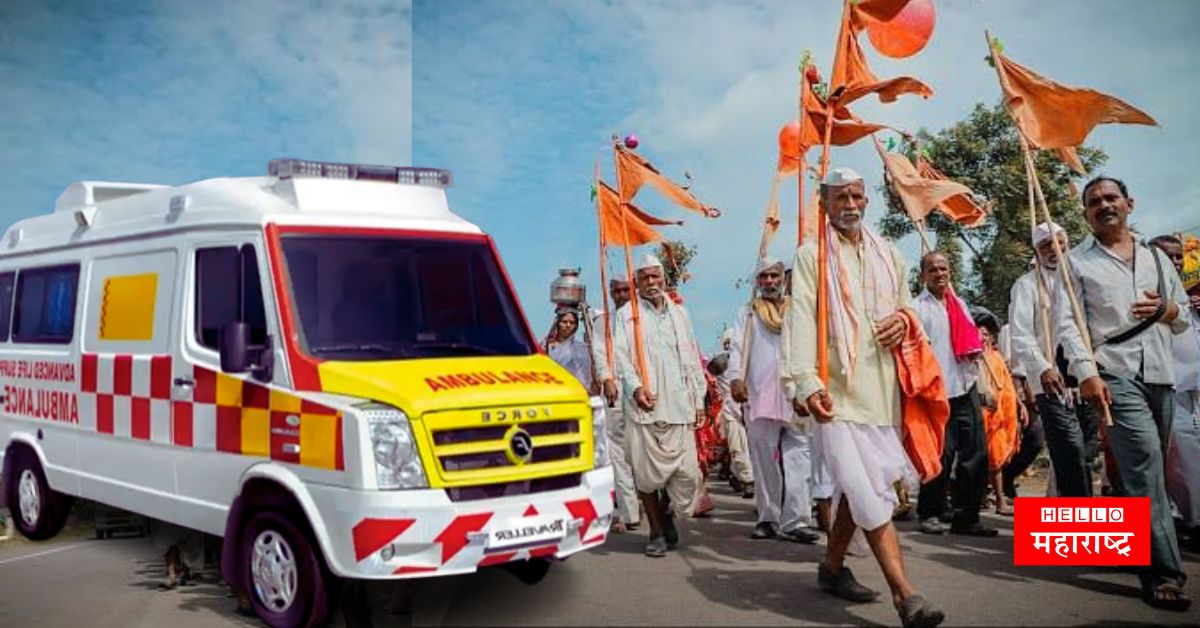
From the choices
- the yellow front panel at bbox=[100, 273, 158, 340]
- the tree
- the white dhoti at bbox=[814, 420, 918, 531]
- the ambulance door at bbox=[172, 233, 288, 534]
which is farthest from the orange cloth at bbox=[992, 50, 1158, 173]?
the tree

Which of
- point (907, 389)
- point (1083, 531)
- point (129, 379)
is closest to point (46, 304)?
point (129, 379)

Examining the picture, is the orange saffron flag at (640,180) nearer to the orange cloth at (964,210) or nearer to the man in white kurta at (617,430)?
the man in white kurta at (617,430)

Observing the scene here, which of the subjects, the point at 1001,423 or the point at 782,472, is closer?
the point at 782,472

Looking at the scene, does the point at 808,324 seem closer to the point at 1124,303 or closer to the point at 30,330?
the point at 1124,303

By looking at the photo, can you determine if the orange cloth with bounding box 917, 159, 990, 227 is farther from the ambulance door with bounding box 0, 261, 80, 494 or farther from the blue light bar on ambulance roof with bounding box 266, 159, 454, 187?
the ambulance door with bounding box 0, 261, 80, 494

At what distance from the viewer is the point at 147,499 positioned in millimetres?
5879

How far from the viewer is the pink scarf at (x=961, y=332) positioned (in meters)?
8.09

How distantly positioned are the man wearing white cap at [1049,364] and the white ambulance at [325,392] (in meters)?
3.00

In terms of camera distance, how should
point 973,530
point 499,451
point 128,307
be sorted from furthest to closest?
point 973,530 < point 128,307 < point 499,451

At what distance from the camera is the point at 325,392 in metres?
4.64

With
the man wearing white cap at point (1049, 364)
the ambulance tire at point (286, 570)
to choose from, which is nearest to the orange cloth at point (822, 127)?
the man wearing white cap at point (1049, 364)

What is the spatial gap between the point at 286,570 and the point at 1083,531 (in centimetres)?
460

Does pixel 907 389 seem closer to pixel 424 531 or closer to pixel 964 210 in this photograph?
pixel 424 531

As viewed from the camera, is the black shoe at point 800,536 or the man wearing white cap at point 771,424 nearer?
the black shoe at point 800,536
